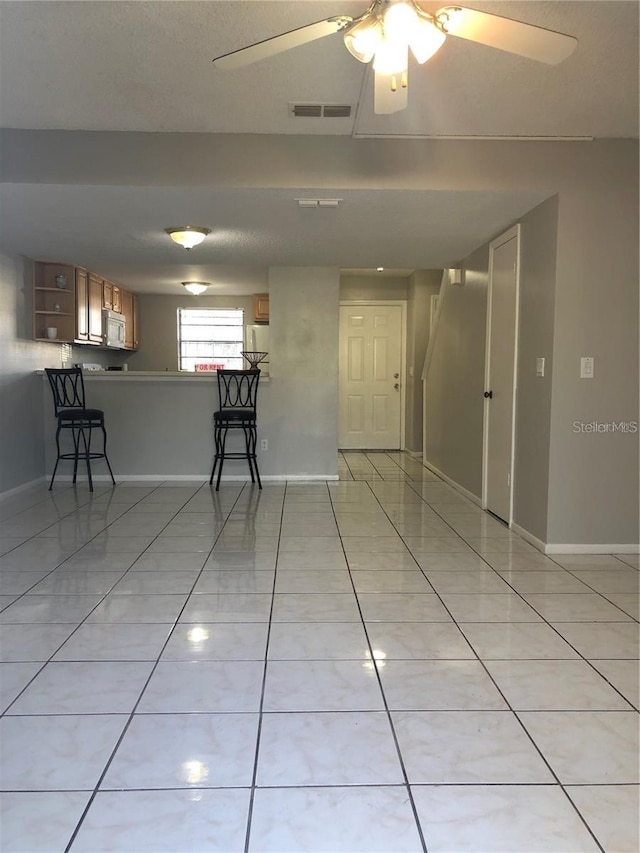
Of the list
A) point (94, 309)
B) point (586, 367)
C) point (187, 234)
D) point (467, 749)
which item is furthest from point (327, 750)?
point (94, 309)

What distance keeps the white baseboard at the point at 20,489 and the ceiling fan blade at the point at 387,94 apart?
13.3ft

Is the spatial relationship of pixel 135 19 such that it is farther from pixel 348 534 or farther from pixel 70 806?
pixel 348 534

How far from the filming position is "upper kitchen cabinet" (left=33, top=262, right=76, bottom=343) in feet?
17.3

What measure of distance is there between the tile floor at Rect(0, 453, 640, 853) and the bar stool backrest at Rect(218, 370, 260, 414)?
215cm

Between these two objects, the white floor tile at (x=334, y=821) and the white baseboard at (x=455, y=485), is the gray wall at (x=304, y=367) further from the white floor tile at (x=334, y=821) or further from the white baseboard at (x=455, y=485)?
the white floor tile at (x=334, y=821)

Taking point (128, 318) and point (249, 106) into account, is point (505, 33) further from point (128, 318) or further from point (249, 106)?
point (128, 318)

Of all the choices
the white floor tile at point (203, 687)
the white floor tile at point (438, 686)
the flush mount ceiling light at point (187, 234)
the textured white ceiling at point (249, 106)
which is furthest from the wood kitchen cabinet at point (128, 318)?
the white floor tile at point (438, 686)

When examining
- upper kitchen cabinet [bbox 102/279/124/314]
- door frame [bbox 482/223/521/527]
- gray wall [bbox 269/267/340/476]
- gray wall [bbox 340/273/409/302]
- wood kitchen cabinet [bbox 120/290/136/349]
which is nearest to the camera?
door frame [bbox 482/223/521/527]

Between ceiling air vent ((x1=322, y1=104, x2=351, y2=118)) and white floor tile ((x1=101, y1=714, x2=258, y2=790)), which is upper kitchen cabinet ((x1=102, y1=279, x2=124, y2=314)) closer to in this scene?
ceiling air vent ((x1=322, y1=104, x2=351, y2=118))

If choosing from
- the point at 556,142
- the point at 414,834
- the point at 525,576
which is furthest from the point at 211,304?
the point at 414,834

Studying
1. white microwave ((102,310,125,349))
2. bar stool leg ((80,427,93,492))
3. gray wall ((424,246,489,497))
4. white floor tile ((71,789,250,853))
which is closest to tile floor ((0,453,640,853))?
white floor tile ((71,789,250,853))

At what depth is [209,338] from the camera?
28.9 ft

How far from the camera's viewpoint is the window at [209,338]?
8727 millimetres

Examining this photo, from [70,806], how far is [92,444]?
4.50m
